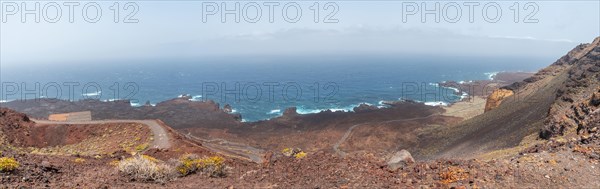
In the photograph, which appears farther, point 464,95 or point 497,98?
point 464,95

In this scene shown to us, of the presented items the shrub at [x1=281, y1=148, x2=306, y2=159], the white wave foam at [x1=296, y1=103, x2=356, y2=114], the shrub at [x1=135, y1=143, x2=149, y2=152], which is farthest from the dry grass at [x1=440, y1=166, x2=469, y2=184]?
the white wave foam at [x1=296, y1=103, x2=356, y2=114]

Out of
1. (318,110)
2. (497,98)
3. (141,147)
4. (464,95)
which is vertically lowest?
(318,110)

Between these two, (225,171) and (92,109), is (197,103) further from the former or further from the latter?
(225,171)

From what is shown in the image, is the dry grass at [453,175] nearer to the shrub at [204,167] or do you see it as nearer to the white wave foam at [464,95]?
the shrub at [204,167]

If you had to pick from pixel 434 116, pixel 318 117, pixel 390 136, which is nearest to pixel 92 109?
pixel 318 117

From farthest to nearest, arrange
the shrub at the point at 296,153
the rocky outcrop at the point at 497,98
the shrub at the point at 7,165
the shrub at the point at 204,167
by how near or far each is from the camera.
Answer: the rocky outcrop at the point at 497,98 → the shrub at the point at 296,153 → the shrub at the point at 204,167 → the shrub at the point at 7,165

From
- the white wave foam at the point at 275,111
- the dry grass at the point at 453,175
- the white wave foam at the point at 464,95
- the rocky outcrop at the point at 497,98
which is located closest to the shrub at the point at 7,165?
the dry grass at the point at 453,175

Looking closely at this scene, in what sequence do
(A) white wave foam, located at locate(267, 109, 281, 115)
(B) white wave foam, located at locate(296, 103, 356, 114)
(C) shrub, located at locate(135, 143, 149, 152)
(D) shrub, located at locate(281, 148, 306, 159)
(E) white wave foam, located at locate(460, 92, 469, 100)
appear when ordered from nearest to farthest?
1. (D) shrub, located at locate(281, 148, 306, 159)
2. (C) shrub, located at locate(135, 143, 149, 152)
3. (A) white wave foam, located at locate(267, 109, 281, 115)
4. (B) white wave foam, located at locate(296, 103, 356, 114)
5. (E) white wave foam, located at locate(460, 92, 469, 100)

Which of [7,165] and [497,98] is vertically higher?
[497,98]

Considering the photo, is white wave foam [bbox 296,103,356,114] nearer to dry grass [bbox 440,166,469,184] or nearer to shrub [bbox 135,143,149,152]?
shrub [bbox 135,143,149,152]

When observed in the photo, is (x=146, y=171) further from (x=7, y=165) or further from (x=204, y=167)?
(x=7, y=165)

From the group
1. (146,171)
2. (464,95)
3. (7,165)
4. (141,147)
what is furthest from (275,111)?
(7,165)
